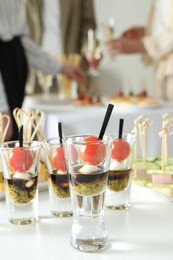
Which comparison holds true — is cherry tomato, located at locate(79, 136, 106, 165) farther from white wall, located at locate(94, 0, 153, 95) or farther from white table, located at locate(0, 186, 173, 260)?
white wall, located at locate(94, 0, 153, 95)

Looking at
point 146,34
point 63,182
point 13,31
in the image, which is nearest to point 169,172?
point 63,182

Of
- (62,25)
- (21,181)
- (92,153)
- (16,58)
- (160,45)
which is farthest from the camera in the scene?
(62,25)

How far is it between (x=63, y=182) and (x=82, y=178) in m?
0.17

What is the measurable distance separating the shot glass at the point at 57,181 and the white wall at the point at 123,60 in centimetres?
389

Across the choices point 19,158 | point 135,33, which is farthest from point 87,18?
point 19,158

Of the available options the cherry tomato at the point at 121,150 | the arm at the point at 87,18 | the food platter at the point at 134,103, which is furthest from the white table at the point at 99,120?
the arm at the point at 87,18

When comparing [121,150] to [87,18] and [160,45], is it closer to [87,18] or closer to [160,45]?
[160,45]

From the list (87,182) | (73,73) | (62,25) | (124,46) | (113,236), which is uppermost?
(62,25)

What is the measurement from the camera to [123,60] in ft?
16.0

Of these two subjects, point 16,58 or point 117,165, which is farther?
point 16,58

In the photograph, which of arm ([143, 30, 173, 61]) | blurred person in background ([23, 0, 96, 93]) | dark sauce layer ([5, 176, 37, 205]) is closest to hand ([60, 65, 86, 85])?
arm ([143, 30, 173, 61])

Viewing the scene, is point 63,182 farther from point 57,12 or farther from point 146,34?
point 57,12

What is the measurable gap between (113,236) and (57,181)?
0.17 m

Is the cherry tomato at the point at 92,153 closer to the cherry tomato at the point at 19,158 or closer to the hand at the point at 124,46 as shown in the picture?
the cherry tomato at the point at 19,158
